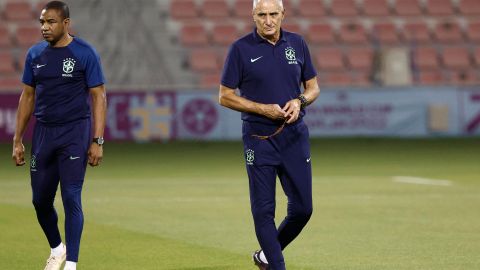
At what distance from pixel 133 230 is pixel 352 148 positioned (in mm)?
11712

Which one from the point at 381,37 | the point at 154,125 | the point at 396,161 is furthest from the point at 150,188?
the point at 381,37

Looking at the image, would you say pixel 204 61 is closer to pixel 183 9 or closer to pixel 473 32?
pixel 183 9

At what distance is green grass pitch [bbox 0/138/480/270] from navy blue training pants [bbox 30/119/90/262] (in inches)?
37.7

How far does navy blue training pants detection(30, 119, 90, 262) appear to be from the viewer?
28.1 feet

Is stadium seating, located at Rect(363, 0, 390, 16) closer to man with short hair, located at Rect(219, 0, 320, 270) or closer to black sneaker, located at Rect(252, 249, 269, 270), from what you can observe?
black sneaker, located at Rect(252, 249, 269, 270)

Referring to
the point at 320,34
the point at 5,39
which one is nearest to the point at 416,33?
the point at 320,34

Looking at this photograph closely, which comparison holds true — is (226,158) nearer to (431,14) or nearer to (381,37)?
(381,37)

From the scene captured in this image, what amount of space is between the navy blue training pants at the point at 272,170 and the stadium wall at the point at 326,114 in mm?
15750

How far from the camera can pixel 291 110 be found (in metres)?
7.87

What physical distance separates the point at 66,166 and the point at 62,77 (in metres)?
0.73

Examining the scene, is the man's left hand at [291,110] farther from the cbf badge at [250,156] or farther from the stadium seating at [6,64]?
the stadium seating at [6,64]

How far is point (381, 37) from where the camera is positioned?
95.4ft

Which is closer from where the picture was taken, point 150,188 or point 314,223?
point 314,223

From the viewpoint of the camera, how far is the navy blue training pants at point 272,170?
26.2 ft
